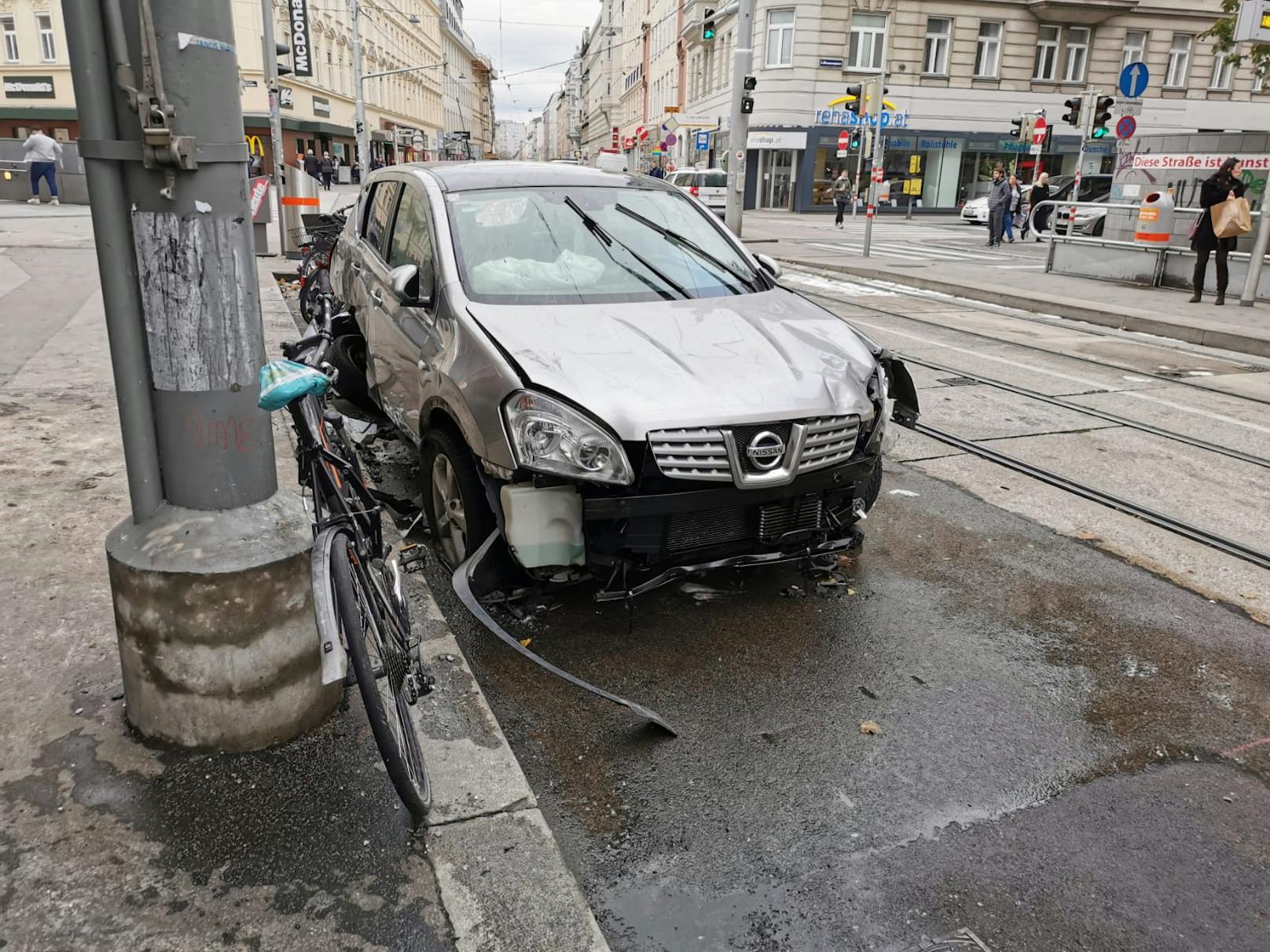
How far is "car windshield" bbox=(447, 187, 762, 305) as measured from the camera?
14.4 feet

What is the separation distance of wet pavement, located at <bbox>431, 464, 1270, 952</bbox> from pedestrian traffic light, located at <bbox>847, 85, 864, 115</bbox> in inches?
714

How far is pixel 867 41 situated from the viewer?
4244 centimetres

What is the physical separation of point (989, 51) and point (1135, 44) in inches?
265

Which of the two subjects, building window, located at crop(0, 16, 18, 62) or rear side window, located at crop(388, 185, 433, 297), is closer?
rear side window, located at crop(388, 185, 433, 297)

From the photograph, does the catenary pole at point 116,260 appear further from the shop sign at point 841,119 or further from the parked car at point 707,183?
the shop sign at point 841,119

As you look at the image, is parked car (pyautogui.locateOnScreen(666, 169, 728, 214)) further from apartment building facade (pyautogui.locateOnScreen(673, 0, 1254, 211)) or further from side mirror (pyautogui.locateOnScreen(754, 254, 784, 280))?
side mirror (pyautogui.locateOnScreen(754, 254, 784, 280))

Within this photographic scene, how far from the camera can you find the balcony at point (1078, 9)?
41844 mm

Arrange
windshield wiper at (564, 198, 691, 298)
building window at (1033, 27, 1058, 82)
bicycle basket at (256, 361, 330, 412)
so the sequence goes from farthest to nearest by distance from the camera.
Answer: building window at (1033, 27, 1058, 82) → windshield wiper at (564, 198, 691, 298) → bicycle basket at (256, 361, 330, 412)

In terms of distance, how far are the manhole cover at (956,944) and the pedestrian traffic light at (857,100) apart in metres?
20.5

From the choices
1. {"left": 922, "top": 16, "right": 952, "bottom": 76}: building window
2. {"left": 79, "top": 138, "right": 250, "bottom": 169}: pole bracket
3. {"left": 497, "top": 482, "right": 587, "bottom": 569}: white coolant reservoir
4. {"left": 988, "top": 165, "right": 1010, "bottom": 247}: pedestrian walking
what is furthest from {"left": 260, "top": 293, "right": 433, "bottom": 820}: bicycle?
{"left": 922, "top": 16, "right": 952, "bottom": 76}: building window

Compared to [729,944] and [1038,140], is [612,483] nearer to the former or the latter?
[729,944]

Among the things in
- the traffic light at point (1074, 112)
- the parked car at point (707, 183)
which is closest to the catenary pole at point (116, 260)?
the traffic light at point (1074, 112)

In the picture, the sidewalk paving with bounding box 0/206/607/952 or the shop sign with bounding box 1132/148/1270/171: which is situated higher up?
the shop sign with bounding box 1132/148/1270/171

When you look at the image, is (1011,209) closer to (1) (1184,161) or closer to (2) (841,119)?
(1) (1184,161)
